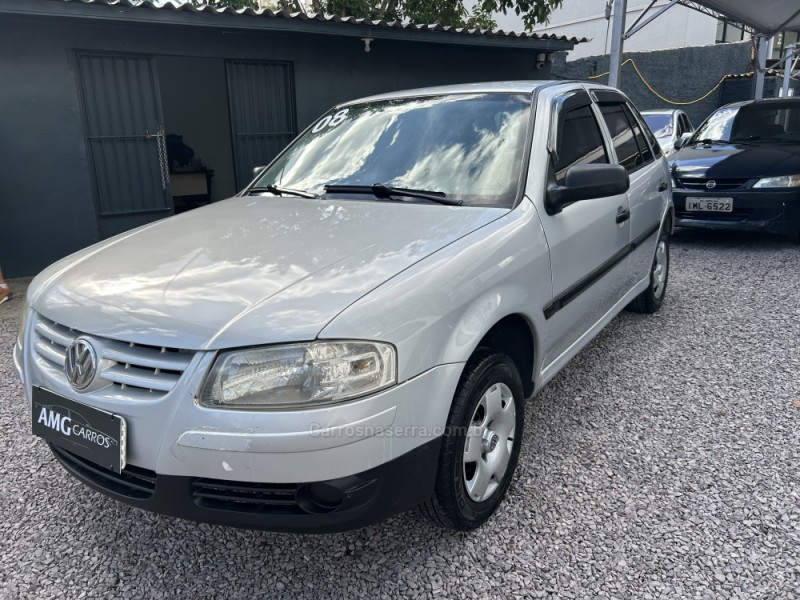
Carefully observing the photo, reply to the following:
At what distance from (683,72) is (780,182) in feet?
40.2

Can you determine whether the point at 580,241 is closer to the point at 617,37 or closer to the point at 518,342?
the point at 518,342

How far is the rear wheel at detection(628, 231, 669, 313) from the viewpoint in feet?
14.6

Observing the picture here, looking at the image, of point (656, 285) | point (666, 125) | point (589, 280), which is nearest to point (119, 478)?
point (589, 280)

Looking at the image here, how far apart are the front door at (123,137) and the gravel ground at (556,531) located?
3.63 metres

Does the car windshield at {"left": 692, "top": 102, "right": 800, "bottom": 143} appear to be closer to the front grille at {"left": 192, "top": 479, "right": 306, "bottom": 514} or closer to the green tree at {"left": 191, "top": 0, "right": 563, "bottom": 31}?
the green tree at {"left": 191, "top": 0, "right": 563, "bottom": 31}

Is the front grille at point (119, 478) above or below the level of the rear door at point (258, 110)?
below

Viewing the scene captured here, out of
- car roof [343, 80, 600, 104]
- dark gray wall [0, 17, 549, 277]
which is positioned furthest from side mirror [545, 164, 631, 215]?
dark gray wall [0, 17, 549, 277]

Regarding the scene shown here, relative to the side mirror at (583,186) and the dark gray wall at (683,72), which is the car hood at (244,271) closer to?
the side mirror at (583,186)

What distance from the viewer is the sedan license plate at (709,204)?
6545 millimetres

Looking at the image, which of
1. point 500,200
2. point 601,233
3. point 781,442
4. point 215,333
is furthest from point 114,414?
point 781,442

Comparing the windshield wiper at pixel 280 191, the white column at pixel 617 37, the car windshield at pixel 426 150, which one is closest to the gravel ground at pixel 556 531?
the car windshield at pixel 426 150

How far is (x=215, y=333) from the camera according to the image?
5.67ft

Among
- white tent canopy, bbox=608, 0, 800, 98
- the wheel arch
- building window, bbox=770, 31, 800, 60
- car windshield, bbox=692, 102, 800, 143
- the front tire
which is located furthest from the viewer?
building window, bbox=770, 31, 800, 60

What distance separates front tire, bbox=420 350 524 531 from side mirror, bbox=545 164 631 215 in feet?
2.46
